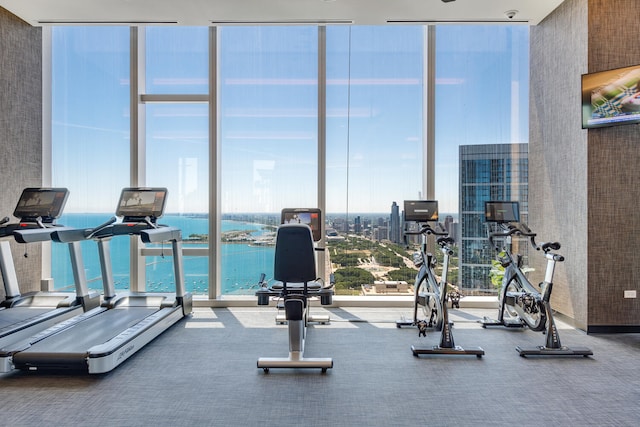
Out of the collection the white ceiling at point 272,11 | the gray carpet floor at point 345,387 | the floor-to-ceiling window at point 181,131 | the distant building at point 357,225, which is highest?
the white ceiling at point 272,11

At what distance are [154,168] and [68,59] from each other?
1.83 m

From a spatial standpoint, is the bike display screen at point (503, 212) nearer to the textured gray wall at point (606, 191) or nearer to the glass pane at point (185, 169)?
the textured gray wall at point (606, 191)

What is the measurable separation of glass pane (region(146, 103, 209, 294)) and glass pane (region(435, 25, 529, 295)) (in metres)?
3.06

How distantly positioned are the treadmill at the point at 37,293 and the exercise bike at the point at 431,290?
3.50 m

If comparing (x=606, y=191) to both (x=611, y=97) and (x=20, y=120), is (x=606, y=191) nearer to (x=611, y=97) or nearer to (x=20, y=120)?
(x=611, y=97)

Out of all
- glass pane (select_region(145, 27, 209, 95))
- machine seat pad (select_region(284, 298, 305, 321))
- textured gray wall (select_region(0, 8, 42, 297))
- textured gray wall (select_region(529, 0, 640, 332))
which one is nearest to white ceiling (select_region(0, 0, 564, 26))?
textured gray wall (select_region(0, 8, 42, 297))

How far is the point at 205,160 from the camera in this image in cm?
559

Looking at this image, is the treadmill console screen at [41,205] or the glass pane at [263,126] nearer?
the treadmill console screen at [41,205]

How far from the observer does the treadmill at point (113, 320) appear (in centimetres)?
322

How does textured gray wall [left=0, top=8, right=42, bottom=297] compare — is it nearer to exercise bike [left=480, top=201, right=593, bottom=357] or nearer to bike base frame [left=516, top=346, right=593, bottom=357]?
exercise bike [left=480, top=201, right=593, bottom=357]

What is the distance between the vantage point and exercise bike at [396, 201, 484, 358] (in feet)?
12.1

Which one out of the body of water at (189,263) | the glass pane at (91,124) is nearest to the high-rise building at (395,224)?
Result: the body of water at (189,263)

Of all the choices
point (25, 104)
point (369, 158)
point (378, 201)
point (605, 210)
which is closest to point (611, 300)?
point (605, 210)

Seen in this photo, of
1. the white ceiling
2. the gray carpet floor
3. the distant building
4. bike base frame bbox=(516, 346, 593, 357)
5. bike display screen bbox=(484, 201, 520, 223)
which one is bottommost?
the gray carpet floor
